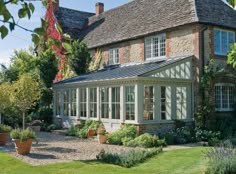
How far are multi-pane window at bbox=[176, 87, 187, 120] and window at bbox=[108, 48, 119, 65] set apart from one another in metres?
7.49

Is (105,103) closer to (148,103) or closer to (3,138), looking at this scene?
(148,103)

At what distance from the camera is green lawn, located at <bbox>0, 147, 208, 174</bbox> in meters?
9.93

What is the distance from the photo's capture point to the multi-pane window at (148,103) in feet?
61.3

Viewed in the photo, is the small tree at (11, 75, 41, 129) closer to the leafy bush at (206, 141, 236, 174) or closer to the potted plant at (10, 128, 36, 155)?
the potted plant at (10, 128, 36, 155)

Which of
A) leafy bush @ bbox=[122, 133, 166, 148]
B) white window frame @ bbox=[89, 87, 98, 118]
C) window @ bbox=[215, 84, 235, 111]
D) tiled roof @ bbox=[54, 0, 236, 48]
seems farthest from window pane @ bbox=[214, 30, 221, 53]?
white window frame @ bbox=[89, 87, 98, 118]

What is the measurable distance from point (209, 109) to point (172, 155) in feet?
→ 23.3

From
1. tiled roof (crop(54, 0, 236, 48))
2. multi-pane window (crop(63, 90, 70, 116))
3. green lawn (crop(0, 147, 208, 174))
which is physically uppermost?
tiled roof (crop(54, 0, 236, 48))

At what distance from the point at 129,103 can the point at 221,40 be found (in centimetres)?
671

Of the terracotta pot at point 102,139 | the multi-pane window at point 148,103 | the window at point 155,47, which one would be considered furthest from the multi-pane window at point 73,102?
the terracotta pot at point 102,139

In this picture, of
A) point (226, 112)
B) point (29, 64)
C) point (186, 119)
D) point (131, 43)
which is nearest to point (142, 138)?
point (186, 119)

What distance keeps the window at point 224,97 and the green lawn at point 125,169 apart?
849cm

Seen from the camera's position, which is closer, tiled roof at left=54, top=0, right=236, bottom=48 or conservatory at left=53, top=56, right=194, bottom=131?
conservatory at left=53, top=56, right=194, bottom=131

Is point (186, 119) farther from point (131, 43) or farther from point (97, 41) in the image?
point (97, 41)

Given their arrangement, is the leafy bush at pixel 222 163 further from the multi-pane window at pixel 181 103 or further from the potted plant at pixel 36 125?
the potted plant at pixel 36 125
